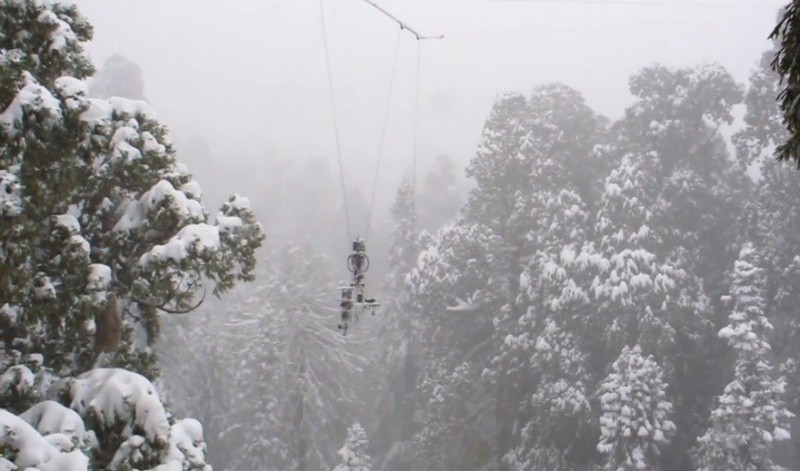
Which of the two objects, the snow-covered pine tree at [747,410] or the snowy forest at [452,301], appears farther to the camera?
the snow-covered pine tree at [747,410]

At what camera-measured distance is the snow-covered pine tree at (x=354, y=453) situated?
2673 cm

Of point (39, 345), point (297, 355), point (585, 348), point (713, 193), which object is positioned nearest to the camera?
point (39, 345)

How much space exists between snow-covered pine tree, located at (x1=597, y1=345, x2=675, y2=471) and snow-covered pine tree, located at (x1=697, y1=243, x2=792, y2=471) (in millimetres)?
1198

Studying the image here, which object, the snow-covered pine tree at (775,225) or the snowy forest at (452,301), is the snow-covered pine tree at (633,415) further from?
the snow-covered pine tree at (775,225)

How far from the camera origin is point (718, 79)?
973 inches

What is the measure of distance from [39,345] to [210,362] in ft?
82.2

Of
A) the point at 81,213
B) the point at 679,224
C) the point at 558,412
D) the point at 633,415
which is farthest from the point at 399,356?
the point at 81,213

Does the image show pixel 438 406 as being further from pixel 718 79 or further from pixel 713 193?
pixel 718 79

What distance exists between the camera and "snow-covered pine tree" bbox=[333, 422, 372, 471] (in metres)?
26.7

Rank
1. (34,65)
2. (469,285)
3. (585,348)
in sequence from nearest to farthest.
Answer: (34,65)
(585,348)
(469,285)

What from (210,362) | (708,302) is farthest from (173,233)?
(210,362)

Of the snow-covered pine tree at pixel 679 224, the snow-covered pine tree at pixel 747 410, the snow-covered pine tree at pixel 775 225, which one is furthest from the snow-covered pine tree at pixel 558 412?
the snow-covered pine tree at pixel 775 225

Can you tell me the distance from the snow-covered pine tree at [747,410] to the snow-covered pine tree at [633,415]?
3.93 feet

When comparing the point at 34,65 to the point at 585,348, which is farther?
the point at 585,348
